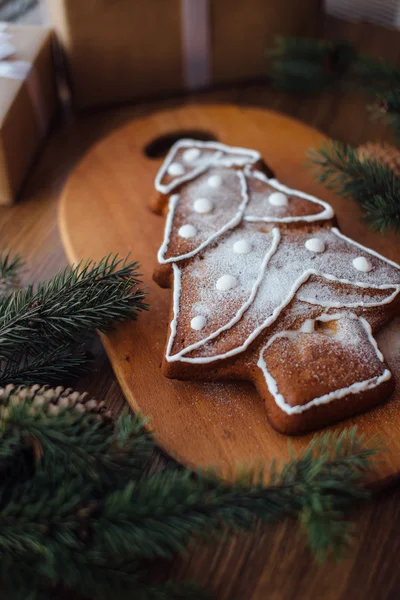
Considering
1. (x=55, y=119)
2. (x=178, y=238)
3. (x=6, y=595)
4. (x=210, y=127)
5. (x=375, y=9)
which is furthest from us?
(x=375, y=9)

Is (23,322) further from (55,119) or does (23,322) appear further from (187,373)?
(55,119)

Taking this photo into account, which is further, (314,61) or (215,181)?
(314,61)

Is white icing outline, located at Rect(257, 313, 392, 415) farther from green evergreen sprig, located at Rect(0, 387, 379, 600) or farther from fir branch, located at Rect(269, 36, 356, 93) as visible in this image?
fir branch, located at Rect(269, 36, 356, 93)

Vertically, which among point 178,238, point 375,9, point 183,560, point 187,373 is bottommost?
point 183,560

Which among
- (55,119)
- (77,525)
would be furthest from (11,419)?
(55,119)

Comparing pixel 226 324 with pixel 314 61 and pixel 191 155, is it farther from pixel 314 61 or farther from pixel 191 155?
pixel 314 61

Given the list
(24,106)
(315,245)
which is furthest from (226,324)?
(24,106)

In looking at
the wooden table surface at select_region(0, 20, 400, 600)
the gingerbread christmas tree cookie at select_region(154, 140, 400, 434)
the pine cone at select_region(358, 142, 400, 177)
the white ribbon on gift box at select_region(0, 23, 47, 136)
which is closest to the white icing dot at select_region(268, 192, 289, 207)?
the gingerbread christmas tree cookie at select_region(154, 140, 400, 434)
